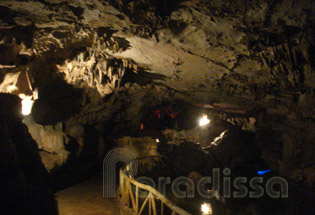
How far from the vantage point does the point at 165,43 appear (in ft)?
19.5

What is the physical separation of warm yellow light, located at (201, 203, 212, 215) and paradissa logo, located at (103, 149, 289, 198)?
2.36 ft

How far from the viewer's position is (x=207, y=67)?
7.26 m

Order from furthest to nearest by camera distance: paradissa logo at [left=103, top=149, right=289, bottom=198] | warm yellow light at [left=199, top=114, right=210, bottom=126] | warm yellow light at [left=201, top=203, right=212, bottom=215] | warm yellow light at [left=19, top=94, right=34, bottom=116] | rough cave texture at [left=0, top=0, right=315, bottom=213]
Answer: warm yellow light at [left=199, top=114, right=210, bottom=126], paradissa logo at [left=103, top=149, right=289, bottom=198], warm yellow light at [left=201, top=203, right=212, bottom=215], warm yellow light at [left=19, top=94, right=34, bottom=116], rough cave texture at [left=0, top=0, right=315, bottom=213]

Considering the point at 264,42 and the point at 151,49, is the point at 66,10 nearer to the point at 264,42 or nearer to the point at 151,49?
the point at 151,49

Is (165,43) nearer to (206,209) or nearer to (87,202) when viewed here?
(87,202)

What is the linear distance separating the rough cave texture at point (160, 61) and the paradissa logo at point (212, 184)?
1115mm

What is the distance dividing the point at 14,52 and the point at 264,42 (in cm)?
587

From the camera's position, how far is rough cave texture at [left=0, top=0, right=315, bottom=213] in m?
4.52

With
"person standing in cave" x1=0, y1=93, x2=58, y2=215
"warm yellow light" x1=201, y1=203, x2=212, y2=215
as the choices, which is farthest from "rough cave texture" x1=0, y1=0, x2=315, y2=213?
"warm yellow light" x1=201, y1=203, x2=212, y2=215

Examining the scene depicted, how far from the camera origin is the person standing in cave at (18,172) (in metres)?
4.39

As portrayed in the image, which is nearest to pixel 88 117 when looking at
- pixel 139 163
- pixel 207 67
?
pixel 139 163

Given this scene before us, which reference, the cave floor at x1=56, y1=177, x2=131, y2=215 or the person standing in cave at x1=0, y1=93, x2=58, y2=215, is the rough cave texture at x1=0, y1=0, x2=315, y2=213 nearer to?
the person standing in cave at x1=0, y1=93, x2=58, y2=215

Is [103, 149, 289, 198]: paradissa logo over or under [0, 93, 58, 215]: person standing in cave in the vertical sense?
under

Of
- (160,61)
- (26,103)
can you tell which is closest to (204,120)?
(160,61)
